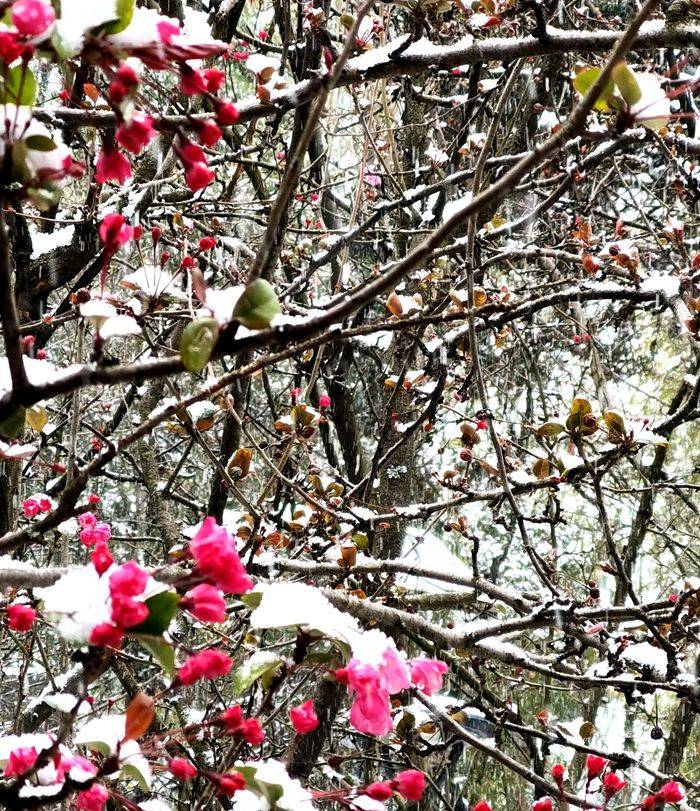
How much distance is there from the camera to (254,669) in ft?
3.18

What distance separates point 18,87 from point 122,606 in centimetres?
44

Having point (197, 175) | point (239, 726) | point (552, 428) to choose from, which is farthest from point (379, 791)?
point (552, 428)

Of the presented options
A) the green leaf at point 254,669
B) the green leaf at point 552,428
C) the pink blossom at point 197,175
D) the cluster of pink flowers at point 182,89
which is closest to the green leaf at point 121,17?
the cluster of pink flowers at point 182,89

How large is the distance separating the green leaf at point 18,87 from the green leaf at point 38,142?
28 millimetres

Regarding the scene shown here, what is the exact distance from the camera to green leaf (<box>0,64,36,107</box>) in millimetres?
672

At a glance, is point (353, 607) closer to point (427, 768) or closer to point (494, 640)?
point (494, 640)

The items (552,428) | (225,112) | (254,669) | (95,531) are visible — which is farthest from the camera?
(552,428)

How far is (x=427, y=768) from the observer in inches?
118

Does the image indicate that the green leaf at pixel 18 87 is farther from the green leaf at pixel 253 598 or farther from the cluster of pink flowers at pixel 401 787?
the cluster of pink flowers at pixel 401 787

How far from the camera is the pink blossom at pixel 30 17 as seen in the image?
0.63 metres

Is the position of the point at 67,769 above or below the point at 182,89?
below

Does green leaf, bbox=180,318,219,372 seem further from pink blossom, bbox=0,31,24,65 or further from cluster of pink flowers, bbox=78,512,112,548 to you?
cluster of pink flowers, bbox=78,512,112,548

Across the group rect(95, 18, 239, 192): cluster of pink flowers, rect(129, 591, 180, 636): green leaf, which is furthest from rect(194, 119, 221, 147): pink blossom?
rect(129, 591, 180, 636): green leaf

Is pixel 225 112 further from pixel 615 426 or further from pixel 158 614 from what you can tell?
pixel 615 426
